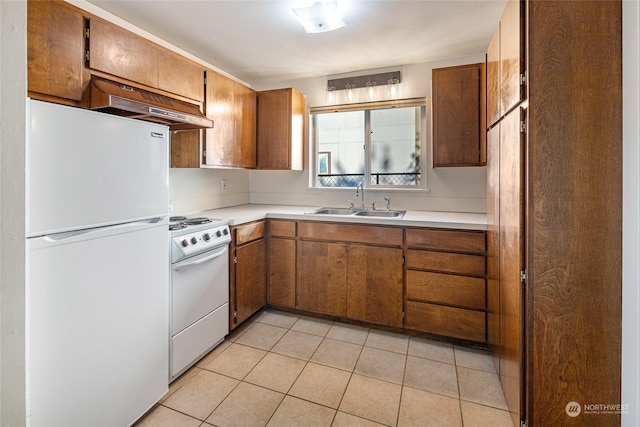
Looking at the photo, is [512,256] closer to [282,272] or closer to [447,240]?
[447,240]

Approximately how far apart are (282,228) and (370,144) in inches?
53.1

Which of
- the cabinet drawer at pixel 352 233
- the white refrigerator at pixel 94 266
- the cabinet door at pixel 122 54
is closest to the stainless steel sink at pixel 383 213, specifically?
the cabinet drawer at pixel 352 233

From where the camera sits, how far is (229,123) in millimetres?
2787

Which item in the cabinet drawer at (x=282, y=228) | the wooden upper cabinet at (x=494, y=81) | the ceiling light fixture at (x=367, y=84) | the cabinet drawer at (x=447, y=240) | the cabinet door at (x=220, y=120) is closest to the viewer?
the wooden upper cabinet at (x=494, y=81)

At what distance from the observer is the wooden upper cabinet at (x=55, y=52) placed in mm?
1405

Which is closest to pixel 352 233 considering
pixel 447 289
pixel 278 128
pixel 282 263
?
pixel 282 263

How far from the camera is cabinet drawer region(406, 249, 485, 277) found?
2209 mm

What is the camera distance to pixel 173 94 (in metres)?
2.21

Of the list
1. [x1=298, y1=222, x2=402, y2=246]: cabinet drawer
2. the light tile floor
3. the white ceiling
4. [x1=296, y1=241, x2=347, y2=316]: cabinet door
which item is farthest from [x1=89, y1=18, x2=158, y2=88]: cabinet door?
the light tile floor

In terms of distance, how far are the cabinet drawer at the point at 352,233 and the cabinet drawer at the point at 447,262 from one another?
170mm
